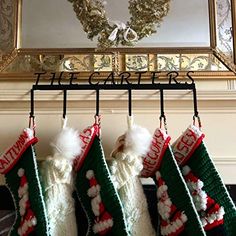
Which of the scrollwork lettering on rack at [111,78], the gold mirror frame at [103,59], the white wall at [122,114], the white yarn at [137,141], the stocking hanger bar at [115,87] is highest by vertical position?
the gold mirror frame at [103,59]

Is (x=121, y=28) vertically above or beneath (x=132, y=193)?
above

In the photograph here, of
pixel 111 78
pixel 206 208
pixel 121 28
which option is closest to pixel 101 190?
pixel 206 208

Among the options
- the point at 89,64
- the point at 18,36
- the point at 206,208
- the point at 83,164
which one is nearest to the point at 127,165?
the point at 83,164

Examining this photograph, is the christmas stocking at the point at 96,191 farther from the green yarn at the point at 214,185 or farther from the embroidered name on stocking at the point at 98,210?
the green yarn at the point at 214,185

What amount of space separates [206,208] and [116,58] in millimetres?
547

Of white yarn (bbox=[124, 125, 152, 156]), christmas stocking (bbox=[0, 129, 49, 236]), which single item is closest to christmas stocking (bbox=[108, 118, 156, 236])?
white yarn (bbox=[124, 125, 152, 156])

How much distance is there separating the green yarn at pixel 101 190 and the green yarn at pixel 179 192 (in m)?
0.15

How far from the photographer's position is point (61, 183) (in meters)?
0.99

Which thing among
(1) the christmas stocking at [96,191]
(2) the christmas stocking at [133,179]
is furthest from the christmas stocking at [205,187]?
(1) the christmas stocking at [96,191]

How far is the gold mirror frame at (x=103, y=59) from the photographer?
3.92ft

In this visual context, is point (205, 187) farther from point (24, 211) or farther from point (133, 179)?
point (24, 211)

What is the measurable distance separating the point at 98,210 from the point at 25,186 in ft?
0.66

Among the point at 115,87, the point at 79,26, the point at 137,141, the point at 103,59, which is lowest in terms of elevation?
the point at 137,141

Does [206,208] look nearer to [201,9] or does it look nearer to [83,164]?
[83,164]
